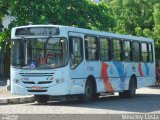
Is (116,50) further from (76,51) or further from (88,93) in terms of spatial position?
(76,51)

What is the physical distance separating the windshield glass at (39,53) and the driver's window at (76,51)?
0.42m

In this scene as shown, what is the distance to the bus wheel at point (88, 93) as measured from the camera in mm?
19688

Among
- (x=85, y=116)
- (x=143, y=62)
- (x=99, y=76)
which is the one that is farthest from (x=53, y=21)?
(x=85, y=116)

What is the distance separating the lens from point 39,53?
18.7 metres

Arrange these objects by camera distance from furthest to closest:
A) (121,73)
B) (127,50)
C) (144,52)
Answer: (144,52), (127,50), (121,73)

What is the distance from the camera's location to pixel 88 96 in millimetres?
19969

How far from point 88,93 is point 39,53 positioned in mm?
2652

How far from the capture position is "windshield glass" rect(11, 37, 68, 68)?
18375 millimetres

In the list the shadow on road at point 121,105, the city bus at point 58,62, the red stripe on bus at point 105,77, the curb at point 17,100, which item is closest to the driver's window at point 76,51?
the city bus at point 58,62

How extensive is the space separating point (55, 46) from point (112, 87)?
14.6ft

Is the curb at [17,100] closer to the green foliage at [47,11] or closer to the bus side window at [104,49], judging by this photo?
the bus side window at [104,49]

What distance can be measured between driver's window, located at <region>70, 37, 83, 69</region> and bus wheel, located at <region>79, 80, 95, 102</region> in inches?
46.9

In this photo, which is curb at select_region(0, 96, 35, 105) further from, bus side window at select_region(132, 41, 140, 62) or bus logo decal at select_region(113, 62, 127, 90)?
bus side window at select_region(132, 41, 140, 62)

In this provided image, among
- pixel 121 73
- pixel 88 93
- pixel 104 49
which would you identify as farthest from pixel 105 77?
pixel 121 73
